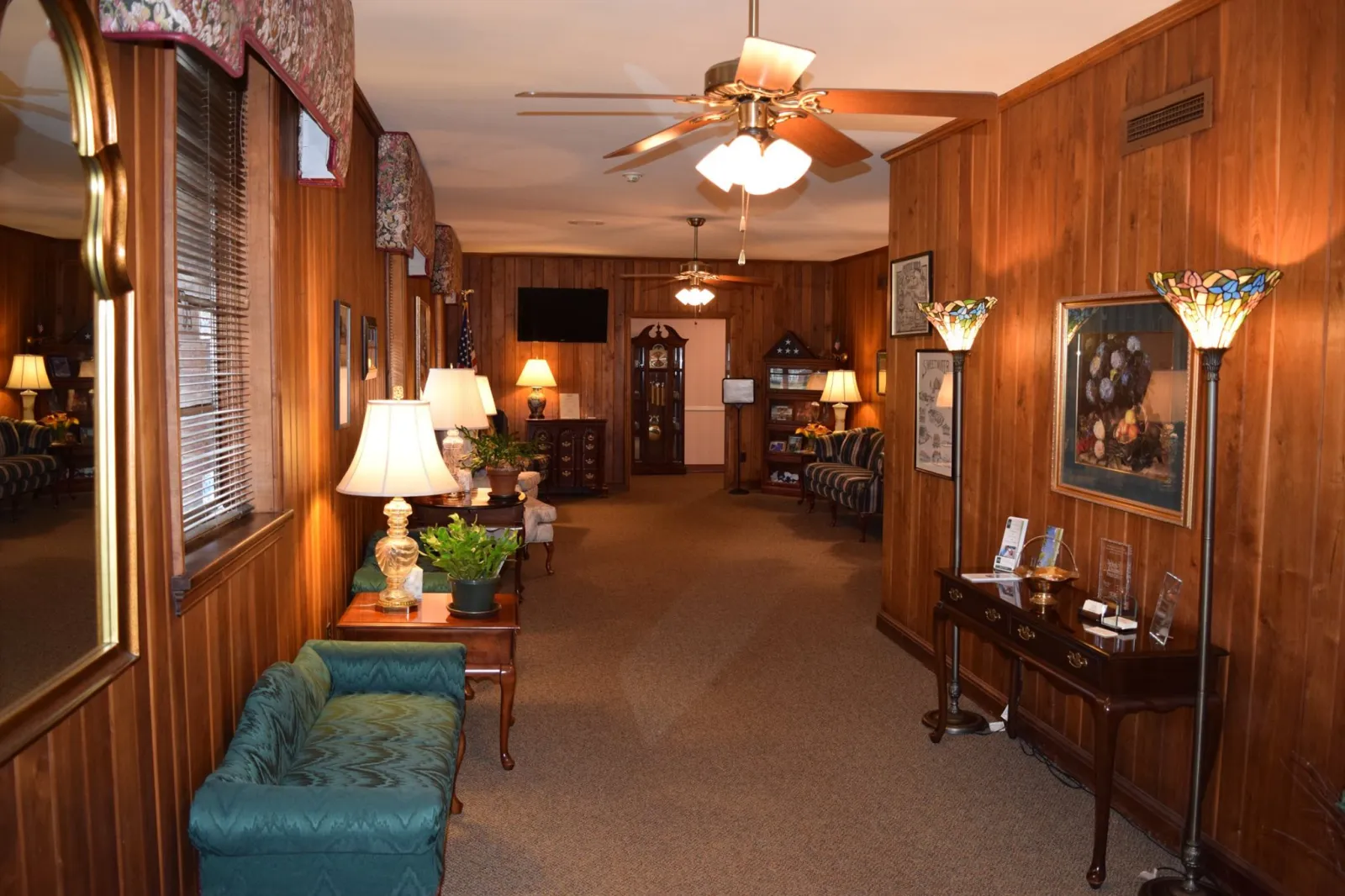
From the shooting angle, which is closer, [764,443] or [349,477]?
[349,477]

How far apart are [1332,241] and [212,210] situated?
3003 millimetres

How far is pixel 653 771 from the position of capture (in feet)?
12.9

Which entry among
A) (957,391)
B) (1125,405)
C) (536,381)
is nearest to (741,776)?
(957,391)

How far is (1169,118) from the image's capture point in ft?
11.2

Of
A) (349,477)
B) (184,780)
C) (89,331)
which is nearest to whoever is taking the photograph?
(89,331)

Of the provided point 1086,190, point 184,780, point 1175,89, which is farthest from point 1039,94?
point 184,780

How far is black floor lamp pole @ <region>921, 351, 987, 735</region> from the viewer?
4.27m

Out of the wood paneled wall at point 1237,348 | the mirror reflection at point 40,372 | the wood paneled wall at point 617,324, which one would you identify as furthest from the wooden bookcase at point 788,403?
the mirror reflection at point 40,372

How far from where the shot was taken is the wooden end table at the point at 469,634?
3.73m

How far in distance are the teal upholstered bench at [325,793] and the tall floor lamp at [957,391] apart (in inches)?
83.0

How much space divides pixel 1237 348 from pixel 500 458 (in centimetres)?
392

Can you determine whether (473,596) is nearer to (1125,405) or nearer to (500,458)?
(500,458)

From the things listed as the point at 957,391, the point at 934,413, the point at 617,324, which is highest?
the point at 617,324

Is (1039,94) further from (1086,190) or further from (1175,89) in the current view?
(1175,89)
